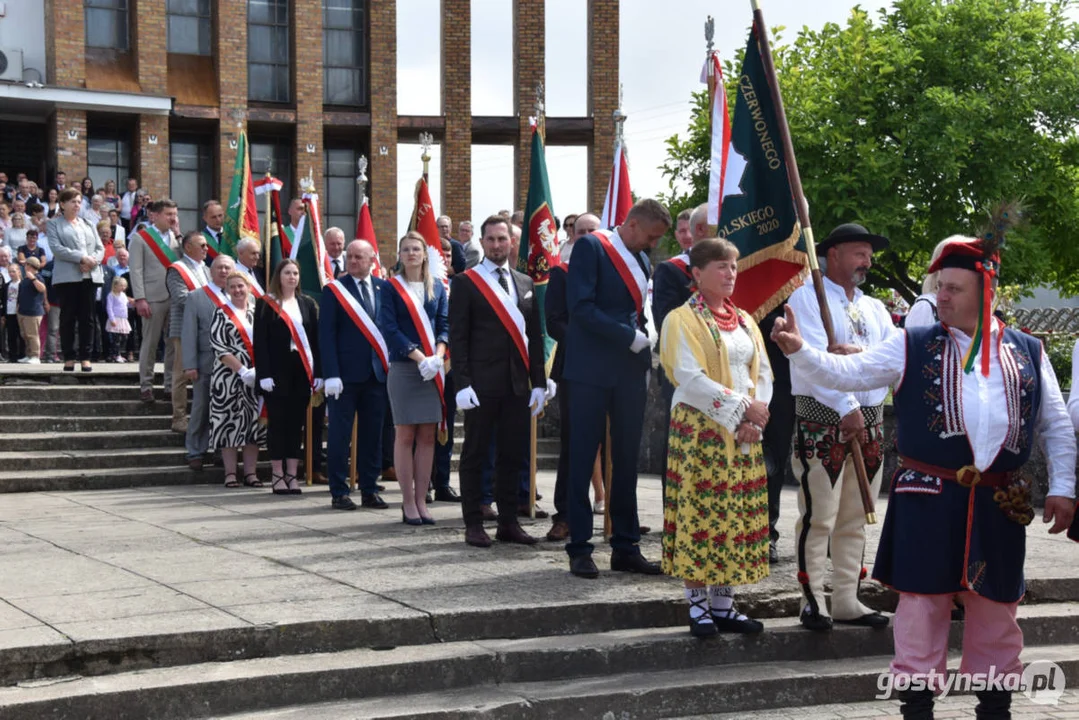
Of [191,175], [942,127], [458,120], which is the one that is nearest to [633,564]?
[942,127]

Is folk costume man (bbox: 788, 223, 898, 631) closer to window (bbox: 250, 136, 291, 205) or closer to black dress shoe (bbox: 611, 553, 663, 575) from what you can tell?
black dress shoe (bbox: 611, 553, 663, 575)

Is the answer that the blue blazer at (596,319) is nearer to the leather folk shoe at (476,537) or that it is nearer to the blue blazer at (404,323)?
the leather folk shoe at (476,537)

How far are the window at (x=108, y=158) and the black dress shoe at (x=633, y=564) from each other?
23180 millimetres

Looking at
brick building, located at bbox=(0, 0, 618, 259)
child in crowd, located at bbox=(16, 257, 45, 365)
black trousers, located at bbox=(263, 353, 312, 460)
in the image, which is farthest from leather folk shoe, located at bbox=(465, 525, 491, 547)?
brick building, located at bbox=(0, 0, 618, 259)

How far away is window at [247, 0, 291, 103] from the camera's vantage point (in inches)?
1169

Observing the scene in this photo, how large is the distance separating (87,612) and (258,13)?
25.4 m

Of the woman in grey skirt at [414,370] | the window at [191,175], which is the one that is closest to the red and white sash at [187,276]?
the woman in grey skirt at [414,370]

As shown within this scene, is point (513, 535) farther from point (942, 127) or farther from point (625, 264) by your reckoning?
point (942, 127)

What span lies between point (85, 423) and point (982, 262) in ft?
33.3

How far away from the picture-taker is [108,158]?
2853cm

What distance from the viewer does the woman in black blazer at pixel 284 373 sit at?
36.7ft

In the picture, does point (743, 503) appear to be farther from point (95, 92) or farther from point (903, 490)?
point (95, 92)

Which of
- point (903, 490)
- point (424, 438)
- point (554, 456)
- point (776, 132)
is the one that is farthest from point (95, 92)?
point (903, 490)

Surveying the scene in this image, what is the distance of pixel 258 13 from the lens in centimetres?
2967
